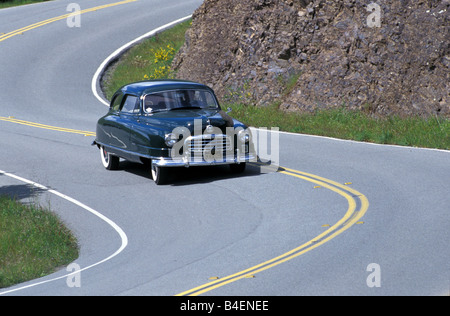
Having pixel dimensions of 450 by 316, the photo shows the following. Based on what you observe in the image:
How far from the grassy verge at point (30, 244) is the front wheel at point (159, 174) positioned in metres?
2.44

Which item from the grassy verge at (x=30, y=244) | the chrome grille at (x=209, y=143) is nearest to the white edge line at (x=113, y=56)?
the chrome grille at (x=209, y=143)

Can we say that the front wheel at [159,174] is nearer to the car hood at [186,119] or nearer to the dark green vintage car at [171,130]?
the dark green vintage car at [171,130]

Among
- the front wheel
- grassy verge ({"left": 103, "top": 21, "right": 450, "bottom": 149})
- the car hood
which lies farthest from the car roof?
grassy verge ({"left": 103, "top": 21, "right": 450, "bottom": 149})

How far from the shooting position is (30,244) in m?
12.5

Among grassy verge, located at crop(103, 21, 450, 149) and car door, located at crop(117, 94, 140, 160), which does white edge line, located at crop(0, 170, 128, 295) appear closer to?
car door, located at crop(117, 94, 140, 160)

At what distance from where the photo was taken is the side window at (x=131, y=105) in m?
16.3

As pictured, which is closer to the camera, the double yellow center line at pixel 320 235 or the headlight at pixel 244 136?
the double yellow center line at pixel 320 235

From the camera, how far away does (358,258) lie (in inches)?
392

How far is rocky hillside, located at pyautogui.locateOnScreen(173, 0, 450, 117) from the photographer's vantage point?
881 inches

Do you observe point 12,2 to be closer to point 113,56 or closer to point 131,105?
point 113,56

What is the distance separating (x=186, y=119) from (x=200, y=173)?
60.8 inches

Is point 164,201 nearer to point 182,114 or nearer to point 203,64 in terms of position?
point 182,114
